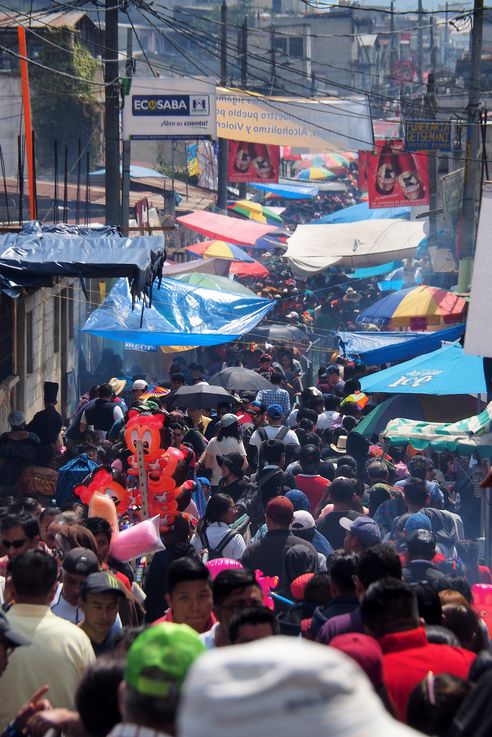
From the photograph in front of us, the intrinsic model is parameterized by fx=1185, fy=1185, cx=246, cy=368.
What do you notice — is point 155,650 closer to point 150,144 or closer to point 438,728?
point 438,728

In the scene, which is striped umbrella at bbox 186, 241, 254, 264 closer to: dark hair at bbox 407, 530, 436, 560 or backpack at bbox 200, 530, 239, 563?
backpack at bbox 200, 530, 239, 563

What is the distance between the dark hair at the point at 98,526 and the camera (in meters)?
6.56

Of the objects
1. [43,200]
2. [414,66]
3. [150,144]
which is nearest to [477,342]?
[43,200]

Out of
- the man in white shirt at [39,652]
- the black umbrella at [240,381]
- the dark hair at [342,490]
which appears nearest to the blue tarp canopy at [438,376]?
the dark hair at [342,490]

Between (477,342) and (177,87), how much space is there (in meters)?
13.6

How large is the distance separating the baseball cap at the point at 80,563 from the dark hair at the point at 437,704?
2404 millimetres

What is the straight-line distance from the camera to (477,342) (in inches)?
297

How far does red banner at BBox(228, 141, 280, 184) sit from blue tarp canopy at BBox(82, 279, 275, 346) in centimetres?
1829

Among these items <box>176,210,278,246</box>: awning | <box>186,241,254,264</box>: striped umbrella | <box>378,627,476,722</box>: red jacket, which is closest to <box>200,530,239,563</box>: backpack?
<box>378,627,476,722</box>: red jacket

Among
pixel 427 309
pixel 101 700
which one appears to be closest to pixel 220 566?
pixel 101 700

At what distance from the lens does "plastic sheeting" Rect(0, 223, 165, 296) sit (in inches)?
416

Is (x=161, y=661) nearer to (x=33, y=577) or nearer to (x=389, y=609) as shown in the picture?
(x=389, y=609)

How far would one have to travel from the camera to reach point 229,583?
4.89m

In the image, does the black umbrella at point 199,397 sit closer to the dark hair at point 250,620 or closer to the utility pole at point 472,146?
the utility pole at point 472,146
